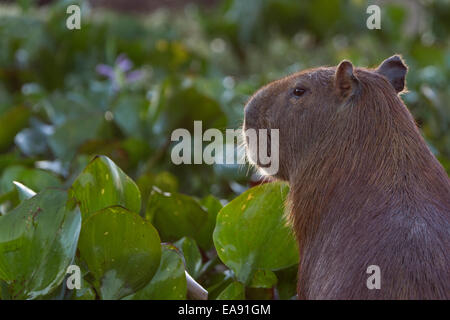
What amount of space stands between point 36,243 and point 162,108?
1.47 metres

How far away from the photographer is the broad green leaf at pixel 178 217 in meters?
2.35

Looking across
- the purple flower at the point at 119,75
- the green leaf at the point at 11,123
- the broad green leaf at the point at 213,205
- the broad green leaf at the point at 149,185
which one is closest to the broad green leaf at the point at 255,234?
the broad green leaf at the point at 213,205

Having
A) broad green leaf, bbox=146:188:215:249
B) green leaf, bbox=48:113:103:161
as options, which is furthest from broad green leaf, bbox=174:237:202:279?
green leaf, bbox=48:113:103:161

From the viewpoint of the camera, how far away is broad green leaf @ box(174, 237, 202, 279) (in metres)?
2.29

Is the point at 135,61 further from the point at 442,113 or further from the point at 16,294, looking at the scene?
the point at 16,294

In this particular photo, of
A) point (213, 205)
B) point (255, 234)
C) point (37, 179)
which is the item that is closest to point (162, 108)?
point (37, 179)

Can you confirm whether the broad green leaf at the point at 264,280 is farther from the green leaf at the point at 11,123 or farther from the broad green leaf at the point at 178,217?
the green leaf at the point at 11,123

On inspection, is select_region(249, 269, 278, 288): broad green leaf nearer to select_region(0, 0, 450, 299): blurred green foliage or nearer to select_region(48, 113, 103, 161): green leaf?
select_region(0, 0, 450, 299): blurred green foliage

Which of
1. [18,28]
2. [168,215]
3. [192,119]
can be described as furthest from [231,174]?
[18,28]

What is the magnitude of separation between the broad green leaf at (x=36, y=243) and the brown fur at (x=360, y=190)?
0.65m

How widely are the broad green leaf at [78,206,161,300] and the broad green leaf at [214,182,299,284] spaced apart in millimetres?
253

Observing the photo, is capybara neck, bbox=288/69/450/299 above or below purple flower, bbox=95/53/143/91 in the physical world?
below

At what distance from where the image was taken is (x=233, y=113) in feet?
12.1
